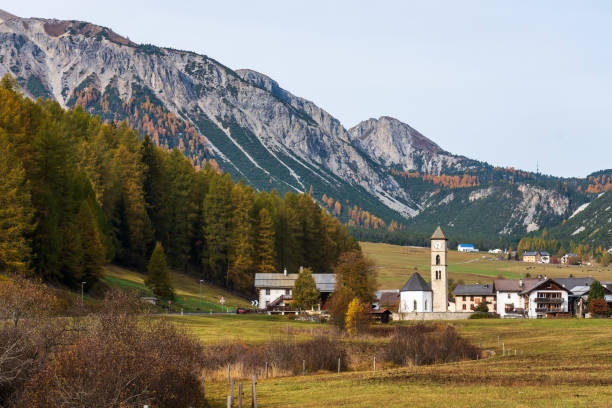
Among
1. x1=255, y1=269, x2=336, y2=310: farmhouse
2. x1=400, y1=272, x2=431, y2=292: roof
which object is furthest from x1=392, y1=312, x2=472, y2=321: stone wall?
x1=255, y1=269, x2=336, y2=310: farmhouse

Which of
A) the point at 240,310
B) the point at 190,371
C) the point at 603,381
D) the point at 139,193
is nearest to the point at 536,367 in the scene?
the point at 603,381

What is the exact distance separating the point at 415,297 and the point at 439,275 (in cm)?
747

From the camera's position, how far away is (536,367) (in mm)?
39875

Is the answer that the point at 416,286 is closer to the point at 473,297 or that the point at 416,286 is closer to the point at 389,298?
the point at 473,297

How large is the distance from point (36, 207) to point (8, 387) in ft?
138

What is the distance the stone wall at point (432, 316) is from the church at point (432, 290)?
4818 mm

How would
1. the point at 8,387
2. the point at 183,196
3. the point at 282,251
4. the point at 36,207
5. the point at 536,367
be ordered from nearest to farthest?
the point at 8,387
the point at 536,367
the point at 36,207
the point at 183,196
the point at 282,251

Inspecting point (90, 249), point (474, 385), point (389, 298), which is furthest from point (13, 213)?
point (389, 298)

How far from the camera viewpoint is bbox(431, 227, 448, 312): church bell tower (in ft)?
376

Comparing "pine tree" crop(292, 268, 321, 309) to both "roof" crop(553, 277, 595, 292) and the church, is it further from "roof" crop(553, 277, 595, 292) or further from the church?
"roof" crop(553, 277, 595, 292)

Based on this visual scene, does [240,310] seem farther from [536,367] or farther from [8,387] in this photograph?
[8,387]

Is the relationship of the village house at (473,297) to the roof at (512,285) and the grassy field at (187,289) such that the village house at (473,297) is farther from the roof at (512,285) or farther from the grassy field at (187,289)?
the grassy field at (187,289)

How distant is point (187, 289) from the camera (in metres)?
96.7

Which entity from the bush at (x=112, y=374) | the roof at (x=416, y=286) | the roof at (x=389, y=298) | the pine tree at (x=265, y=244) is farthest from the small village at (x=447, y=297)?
the bush at (x=112, y=374)
